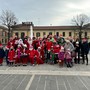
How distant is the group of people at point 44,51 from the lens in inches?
723

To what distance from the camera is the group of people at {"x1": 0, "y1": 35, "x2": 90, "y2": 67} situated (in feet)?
60.2

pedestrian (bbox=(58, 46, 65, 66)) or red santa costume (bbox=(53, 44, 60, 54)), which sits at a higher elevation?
red santa costume (bbox=(53, 44, 60, 54))

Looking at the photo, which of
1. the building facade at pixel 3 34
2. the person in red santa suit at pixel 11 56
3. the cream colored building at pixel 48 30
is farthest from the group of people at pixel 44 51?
the cream colored building at pixel 48 30

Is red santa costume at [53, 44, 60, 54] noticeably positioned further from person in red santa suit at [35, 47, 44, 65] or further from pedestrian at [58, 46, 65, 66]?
person in red santa suit at [35, 47, 44, 65]

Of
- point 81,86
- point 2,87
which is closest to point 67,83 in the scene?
point 81,86

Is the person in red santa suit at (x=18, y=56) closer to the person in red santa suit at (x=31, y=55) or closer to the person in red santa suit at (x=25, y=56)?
the person in red santa suit at (x=25, y=56)

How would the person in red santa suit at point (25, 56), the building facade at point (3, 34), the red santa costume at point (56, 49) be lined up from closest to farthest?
the person in red santa suit at point (25, 56) → the red santa costume at point (56, 49) → the building facade at point (3, 34)

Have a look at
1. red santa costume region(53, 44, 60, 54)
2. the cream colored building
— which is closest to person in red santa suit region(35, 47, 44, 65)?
red santa costume region(53, 44, 60, 54)

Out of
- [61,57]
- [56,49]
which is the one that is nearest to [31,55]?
[56,49]

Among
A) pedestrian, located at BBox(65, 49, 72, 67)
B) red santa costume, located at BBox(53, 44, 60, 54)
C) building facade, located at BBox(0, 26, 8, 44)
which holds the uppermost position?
building facade, located at BBox(0, 26, 8, 44)

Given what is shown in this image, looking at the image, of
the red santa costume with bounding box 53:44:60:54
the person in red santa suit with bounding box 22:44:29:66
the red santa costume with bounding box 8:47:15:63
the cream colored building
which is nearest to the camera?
the red santa costume with bounding box 8:47:15:63

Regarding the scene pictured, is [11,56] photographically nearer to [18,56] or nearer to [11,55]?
[11,55]

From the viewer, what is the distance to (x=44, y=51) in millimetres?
19844

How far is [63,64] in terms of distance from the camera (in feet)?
61.1
